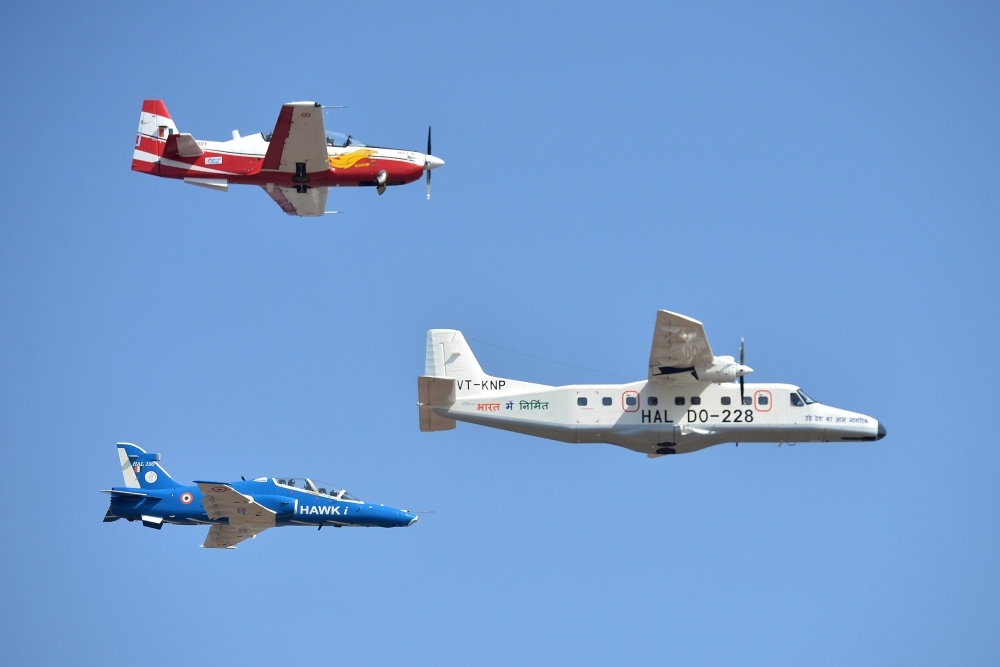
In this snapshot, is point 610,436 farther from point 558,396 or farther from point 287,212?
point 287,212

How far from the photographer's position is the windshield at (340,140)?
4950cm

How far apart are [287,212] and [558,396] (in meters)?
13.8

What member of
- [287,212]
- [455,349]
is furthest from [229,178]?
[455,349]

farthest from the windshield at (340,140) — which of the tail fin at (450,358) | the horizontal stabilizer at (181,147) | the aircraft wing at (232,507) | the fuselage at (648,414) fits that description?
the aircraft wing at (232,507)

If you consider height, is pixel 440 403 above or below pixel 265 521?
above

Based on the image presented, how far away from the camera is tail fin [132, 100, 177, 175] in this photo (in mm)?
49219

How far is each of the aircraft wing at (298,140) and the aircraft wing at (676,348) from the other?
43.5ft

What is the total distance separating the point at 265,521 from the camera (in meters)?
52.2

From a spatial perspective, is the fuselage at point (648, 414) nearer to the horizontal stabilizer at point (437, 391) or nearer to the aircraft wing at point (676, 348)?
the horizontal stabilizer at point (437, 391)

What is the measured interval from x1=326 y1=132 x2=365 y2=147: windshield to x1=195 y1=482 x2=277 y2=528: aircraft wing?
43.2 ft

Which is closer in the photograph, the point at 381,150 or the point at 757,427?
the point at 757,427

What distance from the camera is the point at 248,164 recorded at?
161ft

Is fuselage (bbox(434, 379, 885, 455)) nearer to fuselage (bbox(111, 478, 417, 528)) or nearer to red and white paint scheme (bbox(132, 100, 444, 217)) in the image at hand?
fuselage (bbox(111, 478, 417, 528))

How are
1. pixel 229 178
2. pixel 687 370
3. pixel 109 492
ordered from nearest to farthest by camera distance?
pixel 687 370 < pixel 229 178 < pixel 109 492
